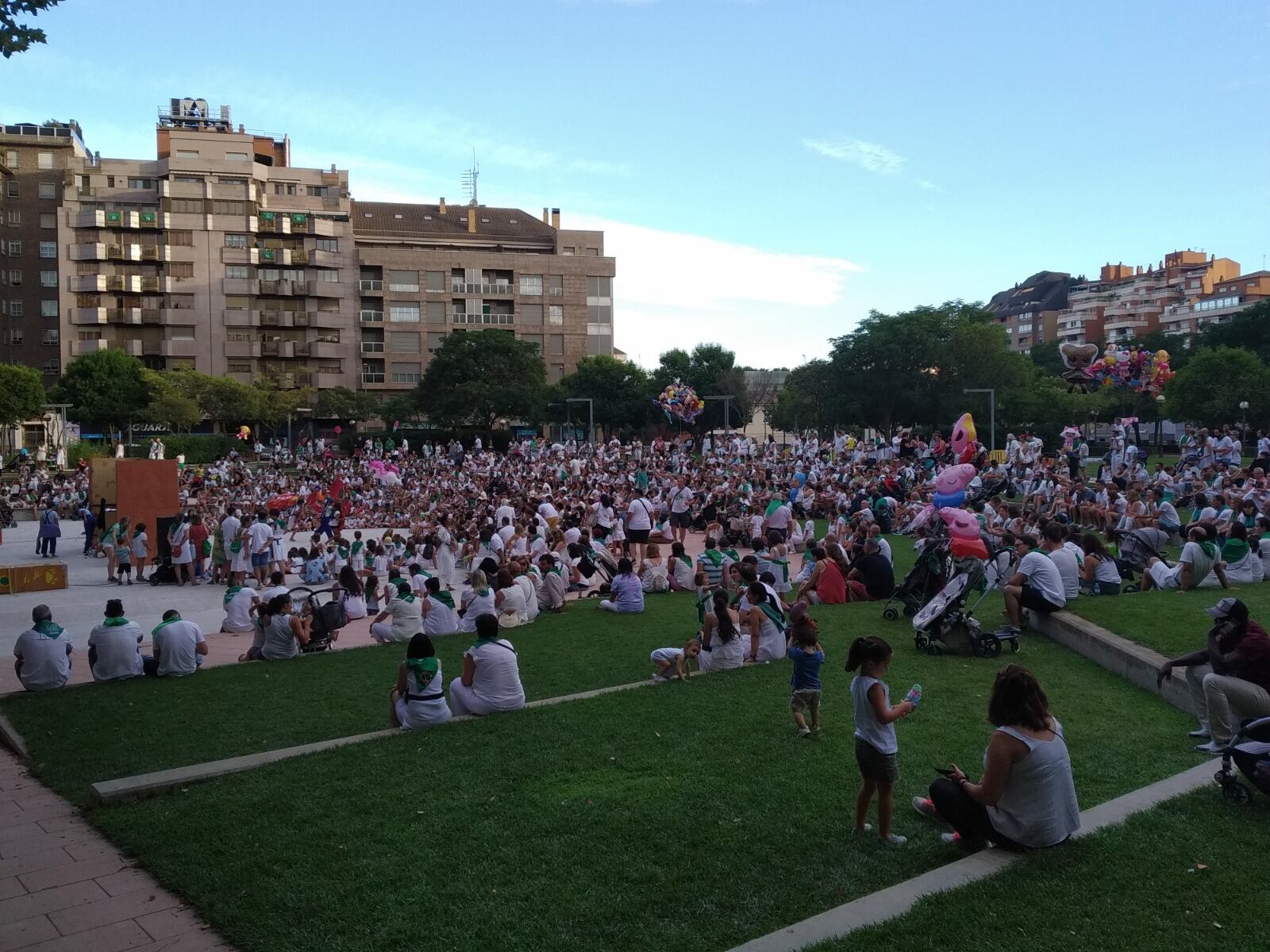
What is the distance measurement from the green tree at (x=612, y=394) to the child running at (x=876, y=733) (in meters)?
62.5

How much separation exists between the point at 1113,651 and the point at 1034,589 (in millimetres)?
1569

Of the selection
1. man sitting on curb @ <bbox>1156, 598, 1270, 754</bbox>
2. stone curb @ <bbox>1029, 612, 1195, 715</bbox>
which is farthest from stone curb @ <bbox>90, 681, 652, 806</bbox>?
stone curb @ <bbox>1029, 612, 1195, 715</bbox>

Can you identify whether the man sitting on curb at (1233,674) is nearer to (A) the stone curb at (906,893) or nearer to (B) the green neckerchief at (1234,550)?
(A) the stone curb at (906,893)

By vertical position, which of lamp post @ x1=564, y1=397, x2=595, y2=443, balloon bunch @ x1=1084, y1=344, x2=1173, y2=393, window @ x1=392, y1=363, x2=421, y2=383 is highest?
window @ x1=392, y1=363, x2=421, y2=383

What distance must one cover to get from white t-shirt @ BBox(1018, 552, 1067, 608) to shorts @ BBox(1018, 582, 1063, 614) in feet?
0.08

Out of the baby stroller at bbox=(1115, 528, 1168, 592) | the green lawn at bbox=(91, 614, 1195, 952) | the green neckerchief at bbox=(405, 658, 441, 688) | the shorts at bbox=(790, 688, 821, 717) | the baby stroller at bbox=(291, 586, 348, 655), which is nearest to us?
the green lawn at bbox=(91, 614, 1195, 952)

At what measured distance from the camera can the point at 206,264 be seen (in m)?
74.9

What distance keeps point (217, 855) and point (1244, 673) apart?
667 centimetres

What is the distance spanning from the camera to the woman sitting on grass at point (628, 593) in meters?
13.6

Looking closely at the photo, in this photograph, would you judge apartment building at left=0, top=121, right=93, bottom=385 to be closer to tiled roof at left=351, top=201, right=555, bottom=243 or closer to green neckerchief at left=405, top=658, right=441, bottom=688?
tiled roof at left=351, top=201, right=555, bottom=243

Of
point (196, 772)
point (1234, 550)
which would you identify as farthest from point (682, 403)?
point (196, 772)

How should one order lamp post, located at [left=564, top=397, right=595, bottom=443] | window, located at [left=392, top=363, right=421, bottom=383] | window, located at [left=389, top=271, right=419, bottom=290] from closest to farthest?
lamp post, located at [left=564, top=397, right=595, bottom=443] < window, located at [left=389, top=271, right=419, bottom=290] < window, located at [left=392, top=363, right=421, bottom=383]

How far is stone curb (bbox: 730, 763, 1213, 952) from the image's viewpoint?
427cm

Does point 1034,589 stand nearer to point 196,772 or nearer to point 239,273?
point 196,772
